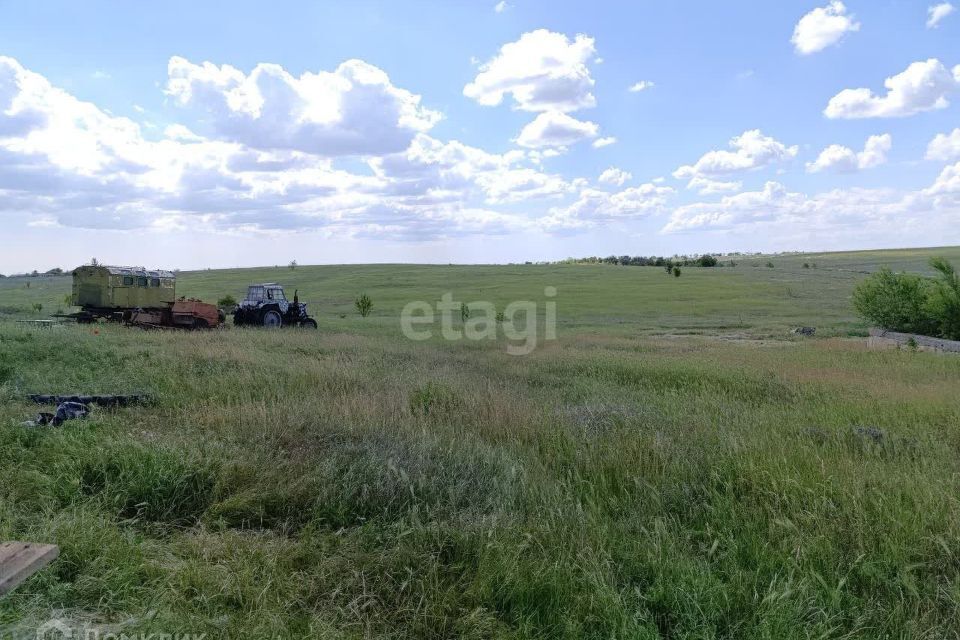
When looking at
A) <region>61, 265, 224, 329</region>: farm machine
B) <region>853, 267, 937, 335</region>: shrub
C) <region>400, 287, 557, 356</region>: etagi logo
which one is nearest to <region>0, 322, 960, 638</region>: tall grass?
<region>400, 287, 557, 356</region>: etagi logo

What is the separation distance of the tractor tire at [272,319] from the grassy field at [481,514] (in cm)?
1601

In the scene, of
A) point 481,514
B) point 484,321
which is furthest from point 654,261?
point 481,514

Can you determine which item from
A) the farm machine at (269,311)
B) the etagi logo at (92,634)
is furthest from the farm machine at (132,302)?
the etagi logo at (92,634)

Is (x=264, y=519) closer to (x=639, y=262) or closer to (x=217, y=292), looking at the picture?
(x=217, y=292)

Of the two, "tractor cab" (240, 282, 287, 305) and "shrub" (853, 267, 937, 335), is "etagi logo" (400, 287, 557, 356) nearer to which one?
"tractor cab" (240, 282, 287, 305)

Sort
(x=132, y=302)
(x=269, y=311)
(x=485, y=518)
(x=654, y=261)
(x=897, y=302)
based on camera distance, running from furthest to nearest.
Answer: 1. (x=654, y=261)
2. (x=897, y=302)
3. (x=269, y=311)
4. (x=132, y=302)
5. (x=485, y=518)

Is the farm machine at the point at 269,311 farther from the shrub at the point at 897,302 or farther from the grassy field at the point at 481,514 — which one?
the shrub at the point at 897,302

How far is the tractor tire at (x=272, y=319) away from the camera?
85.0 feet

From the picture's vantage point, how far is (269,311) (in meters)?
26.3

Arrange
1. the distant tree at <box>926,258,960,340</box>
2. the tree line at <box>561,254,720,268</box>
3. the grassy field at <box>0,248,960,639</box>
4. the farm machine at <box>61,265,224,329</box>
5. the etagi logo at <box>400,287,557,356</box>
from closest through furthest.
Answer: the grassy field at <box>0,248,960,639</box> → the farm machine at <box>61,265,224,329</box> → the distant tree at <box>926,258,960,340</box> → the etagi logo at <box>400,287,557,356</box> → the tree line at <box>561,254,720,268</box>

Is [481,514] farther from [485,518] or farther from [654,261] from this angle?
[654,261]

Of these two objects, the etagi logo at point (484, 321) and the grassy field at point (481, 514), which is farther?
the etagi logo at point (484, 321)

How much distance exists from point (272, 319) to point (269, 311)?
1.47ft

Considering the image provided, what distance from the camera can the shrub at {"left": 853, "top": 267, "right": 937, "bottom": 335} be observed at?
26.1 m
